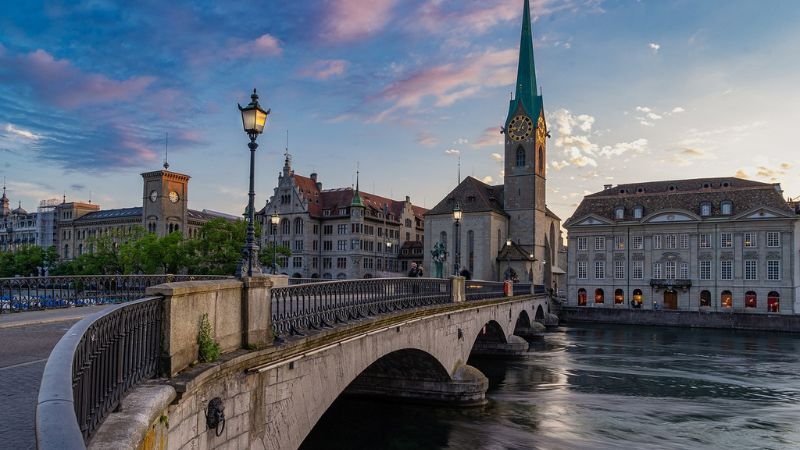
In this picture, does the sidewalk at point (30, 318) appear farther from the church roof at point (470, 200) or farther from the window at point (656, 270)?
the window at point (656, 270)

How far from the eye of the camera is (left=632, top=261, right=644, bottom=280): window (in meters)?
69.8

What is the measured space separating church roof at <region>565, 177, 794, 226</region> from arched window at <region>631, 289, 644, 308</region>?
8.76m

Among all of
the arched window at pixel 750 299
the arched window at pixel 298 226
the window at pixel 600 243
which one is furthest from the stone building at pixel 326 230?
the arched window at pixel 750 299

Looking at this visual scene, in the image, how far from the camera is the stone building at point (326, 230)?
82.8m

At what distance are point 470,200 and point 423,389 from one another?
55.2 meters

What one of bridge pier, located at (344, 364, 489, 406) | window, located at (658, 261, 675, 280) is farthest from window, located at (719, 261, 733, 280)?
bridge pier, located at (344, 364, 489, 406)

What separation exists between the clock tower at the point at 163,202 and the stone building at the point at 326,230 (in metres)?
23.1

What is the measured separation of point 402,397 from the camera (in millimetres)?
24953

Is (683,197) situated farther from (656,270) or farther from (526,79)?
(526,79)

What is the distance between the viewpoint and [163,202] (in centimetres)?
10025

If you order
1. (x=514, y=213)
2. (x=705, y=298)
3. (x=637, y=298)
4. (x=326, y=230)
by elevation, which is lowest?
(x=637, y=298)

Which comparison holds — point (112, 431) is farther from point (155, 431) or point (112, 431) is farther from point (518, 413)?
point (518, 413)

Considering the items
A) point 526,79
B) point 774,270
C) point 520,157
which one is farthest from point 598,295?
point 526,79

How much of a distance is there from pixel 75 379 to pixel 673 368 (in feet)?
121
